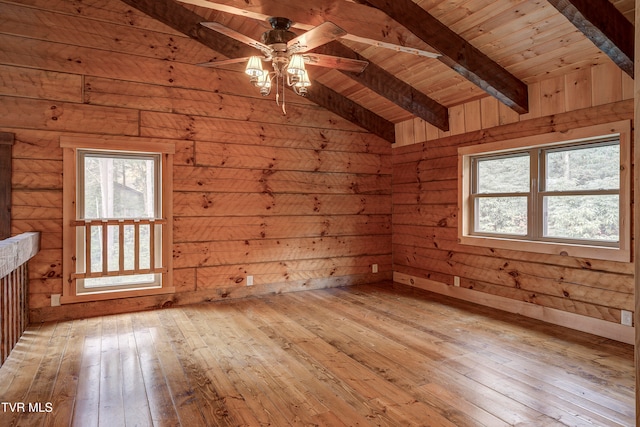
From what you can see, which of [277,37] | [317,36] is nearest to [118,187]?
[277,37]

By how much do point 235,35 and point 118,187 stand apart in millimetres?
2444

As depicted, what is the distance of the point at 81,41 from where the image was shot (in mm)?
3998

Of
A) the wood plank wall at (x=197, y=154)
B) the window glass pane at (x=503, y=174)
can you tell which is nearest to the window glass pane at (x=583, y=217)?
the window glass pane at (x=503, y=174)

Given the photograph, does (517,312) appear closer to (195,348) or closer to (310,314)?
(310,314)

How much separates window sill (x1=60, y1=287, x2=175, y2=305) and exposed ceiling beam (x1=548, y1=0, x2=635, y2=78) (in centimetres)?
452

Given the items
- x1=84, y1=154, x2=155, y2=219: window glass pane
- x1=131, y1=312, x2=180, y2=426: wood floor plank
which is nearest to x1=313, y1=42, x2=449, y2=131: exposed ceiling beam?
x1=84, y1=154, x2=155, y2=219: window glass pane

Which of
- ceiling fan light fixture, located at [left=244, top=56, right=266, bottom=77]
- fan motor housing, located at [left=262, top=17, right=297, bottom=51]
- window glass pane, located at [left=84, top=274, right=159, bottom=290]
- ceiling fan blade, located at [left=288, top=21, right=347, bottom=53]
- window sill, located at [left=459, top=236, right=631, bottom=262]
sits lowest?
window glass pane, located at [left=84, top=274, right=159, bottom=290]

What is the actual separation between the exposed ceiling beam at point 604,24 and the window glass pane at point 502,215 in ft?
5.64

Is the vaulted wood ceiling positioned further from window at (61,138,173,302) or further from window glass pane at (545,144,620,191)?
window at (61,138,173,302)

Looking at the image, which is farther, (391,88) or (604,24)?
(391,88)

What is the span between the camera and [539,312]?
12.9 ft

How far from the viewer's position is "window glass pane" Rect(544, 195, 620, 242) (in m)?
3.47

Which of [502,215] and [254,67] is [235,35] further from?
[502,215]

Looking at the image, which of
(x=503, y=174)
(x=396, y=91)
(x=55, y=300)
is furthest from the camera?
(x=396, y=91)
